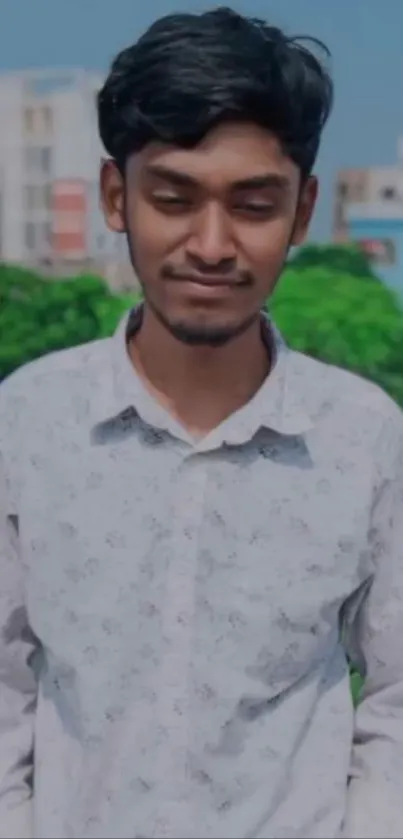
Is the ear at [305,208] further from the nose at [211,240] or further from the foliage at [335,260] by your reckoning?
the foliage at [335,260]

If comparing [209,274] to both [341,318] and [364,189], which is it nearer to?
[364,189]

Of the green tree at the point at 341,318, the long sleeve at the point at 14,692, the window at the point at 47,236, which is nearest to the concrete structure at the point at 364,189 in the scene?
the green tree at the point at 341,318

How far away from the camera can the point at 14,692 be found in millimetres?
952

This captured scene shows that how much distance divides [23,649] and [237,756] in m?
0.18

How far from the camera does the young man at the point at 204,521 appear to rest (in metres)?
0.85

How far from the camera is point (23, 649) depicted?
37.4 inches

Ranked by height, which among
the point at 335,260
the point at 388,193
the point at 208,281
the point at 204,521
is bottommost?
the point at 335,260

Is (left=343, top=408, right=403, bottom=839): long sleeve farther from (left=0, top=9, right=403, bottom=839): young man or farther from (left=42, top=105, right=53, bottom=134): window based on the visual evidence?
(left=42, top=105, right=53, bottom=134): window

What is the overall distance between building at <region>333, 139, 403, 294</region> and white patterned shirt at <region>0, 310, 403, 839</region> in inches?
50.6

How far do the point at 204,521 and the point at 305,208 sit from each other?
0.77 ft

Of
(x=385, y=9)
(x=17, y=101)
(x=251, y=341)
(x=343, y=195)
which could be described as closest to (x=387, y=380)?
(x=343, y=195)

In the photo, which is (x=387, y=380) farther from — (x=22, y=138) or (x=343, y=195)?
(x=22, y=138)

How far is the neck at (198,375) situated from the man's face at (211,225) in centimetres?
4

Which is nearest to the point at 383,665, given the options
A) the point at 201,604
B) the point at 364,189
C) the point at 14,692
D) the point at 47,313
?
the point at 201,604
